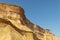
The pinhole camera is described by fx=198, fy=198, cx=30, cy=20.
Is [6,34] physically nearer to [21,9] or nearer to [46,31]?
[21,9]

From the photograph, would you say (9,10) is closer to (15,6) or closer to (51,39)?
(15,6)

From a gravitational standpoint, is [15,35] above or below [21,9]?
below

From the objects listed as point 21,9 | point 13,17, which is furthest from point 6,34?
point 21,9

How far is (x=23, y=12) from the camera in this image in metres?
44.3

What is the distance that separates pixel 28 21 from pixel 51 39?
11479 millimetres

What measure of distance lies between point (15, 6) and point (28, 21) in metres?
7.70

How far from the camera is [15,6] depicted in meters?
43.9

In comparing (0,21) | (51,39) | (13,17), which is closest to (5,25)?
(0,21)

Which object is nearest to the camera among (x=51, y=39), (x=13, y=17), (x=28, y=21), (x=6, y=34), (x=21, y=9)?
(x=6, y=34)

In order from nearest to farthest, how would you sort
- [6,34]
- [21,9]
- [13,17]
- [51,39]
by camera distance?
[6,34]
[13,17]
[21,9]
[51,39]

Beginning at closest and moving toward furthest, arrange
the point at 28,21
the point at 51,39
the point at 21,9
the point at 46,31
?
the point at 21,9 → the point at 28,21 → the point at 51,39 → the point at 46,31

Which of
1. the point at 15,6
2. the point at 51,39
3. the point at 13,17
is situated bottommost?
the point at 51,39

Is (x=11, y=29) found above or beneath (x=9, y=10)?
beneath

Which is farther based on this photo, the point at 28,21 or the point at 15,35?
the point at 28,21
